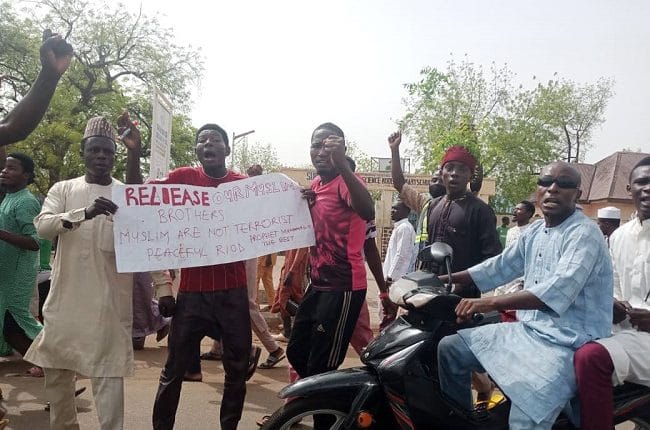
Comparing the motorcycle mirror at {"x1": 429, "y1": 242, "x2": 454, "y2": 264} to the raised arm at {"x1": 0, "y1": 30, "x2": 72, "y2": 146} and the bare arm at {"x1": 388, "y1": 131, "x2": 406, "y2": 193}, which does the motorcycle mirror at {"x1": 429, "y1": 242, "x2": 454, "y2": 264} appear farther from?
the raised arm at {"x1": 0, "y1": 30, "x2": 72, "y2": 146}

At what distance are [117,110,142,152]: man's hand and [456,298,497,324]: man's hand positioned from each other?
222cm

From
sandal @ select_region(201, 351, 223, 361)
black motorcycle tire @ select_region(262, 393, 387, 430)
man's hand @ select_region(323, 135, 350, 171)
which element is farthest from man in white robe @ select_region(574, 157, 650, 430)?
sandal @ select_region(201, 351, 223, 361)

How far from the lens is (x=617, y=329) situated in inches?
131

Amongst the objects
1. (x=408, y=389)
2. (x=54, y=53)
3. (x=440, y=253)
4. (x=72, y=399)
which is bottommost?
(x=72, y=399)

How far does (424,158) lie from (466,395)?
30.6 meters

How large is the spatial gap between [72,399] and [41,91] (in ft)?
6.24

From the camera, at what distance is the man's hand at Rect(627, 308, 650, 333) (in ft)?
9.67

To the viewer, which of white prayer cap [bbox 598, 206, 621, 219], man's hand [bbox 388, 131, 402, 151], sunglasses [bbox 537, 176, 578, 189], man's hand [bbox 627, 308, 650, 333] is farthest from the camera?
white prayer cap [bbox 598, 206, 621, 219]

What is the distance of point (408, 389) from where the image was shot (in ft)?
8.70

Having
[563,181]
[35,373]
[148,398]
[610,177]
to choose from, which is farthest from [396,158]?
→ [610,177]

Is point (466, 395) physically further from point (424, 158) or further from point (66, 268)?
point (424, 158)

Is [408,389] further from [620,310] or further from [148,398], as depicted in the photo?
[148,398]

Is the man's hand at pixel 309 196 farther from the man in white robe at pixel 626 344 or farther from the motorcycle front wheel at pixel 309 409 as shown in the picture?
the man in white robe at pixel 626 344

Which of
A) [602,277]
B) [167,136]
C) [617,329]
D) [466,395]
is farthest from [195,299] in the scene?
[167,136]
